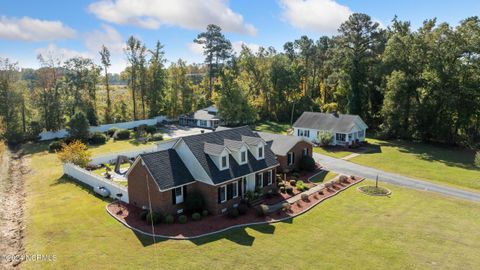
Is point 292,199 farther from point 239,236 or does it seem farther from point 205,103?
point 205,103

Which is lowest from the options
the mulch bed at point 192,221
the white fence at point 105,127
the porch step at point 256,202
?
the mulch bed at point 192,221

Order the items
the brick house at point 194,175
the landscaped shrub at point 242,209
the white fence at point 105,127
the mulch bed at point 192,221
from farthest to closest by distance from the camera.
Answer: the white fence at point 105,127 → the landscaped shrub at point 242,209 → the brick house at point 194,175 → the mulch bed at point 192,221

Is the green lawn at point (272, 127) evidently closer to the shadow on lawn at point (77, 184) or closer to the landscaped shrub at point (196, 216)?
the shadow on lawn at point (77, 184)

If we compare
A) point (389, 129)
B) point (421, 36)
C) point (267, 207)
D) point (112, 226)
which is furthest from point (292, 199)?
point (421, 36)

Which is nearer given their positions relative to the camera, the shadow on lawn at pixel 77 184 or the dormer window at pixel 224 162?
the dormer window at pixel 224 162

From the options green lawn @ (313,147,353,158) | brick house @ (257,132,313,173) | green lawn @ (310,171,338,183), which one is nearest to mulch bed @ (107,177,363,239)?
green lawn @ (310,171,338,183)

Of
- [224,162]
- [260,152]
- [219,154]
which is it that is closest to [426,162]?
[260,152]

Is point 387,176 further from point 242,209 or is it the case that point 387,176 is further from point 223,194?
point 223,194

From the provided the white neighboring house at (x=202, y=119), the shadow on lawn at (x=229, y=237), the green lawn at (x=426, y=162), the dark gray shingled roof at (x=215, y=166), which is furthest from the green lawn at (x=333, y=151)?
the shadow on lawn at (x=229, y=237)

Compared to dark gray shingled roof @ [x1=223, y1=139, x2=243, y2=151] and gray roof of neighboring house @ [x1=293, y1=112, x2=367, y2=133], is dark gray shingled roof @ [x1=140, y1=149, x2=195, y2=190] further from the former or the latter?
gray roof of neighboring house @ [x1=293, y1=112, x2=367, y2=133]
